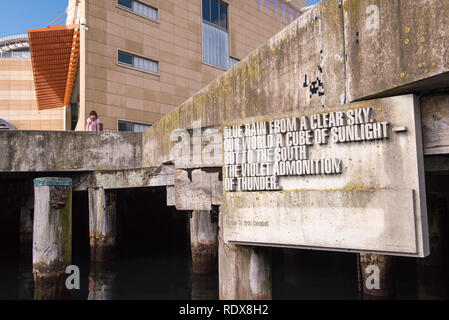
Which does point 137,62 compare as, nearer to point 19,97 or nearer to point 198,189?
point 198,189

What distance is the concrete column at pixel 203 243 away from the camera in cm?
1346

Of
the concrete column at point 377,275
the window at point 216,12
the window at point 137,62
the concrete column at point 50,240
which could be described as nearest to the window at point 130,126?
the window at point 137,62

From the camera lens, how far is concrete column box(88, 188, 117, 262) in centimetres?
1411

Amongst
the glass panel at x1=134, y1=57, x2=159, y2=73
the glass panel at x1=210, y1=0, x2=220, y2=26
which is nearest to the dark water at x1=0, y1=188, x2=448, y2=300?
the glass panel at x1=134, y1=57, x2=159, y2=73

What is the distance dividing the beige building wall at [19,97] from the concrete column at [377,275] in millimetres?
34730

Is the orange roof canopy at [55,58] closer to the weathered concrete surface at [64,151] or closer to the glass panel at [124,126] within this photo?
the glass panel at [124,126]

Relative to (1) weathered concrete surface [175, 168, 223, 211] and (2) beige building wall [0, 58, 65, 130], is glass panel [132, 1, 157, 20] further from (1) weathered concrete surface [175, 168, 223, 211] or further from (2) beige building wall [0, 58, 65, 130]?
(1) weathered concrete surface [175, 168, 223, 211]

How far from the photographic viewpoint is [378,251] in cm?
470

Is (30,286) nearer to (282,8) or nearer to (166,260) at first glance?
(166,260)

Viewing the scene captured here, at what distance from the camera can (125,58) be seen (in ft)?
76.5

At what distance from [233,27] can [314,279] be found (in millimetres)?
22833

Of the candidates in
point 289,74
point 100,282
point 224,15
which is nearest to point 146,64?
point 224,15

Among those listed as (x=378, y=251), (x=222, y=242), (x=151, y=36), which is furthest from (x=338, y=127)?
(x=151, y=36)

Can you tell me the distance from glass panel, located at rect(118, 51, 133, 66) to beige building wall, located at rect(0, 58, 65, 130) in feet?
59.0
